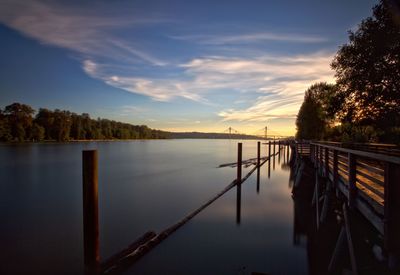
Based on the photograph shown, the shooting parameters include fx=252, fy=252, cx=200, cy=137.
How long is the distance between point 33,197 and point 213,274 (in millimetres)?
14569

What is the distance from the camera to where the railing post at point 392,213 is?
3502 mm

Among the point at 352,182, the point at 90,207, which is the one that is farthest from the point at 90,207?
the point at 352,182

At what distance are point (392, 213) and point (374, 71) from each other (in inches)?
656

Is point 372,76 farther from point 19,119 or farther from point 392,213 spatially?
point 19,119

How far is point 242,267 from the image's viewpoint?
748cm

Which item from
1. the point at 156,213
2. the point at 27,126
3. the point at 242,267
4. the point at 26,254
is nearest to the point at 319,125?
the point at 156,213

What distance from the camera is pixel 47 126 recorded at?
10188 cm

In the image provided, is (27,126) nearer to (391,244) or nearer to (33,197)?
(33,197)

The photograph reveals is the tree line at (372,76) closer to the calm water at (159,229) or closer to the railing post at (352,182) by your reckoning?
the calm water at (159,229)

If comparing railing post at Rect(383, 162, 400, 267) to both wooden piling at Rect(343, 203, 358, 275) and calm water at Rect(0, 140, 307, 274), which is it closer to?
wooden piling at Rect(343, 203, 358, 275)

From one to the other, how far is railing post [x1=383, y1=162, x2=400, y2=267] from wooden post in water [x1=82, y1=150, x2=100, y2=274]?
16.0 feet

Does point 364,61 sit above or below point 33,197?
above

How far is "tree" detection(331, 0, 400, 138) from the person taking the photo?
15.9 meters

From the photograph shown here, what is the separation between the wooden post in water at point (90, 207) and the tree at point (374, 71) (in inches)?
713
